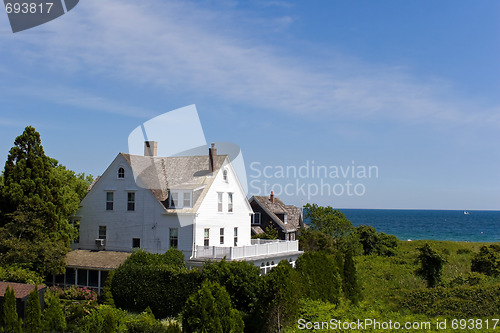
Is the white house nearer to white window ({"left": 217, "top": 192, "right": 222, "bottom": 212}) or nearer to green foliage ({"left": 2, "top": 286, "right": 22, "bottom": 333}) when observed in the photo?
white window ({"left": 217, "top": 192, "right": 222, "bottom": 212})

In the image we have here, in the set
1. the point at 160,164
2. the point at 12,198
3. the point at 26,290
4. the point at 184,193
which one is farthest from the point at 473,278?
the point at 12,198

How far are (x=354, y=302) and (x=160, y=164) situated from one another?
1825 cm

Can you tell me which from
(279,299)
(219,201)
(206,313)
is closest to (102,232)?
(219,201)

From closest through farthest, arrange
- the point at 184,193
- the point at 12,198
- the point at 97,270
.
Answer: the point at 12,198, the point at 97,270, the point at 184,193

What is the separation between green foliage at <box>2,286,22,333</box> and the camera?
22.0m

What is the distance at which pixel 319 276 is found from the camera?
2775cm

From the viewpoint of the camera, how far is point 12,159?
107 ft

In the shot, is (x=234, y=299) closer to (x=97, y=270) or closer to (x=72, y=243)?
(x=97, y=270)

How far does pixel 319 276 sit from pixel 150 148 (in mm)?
19620

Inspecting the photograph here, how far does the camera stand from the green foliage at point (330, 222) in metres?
51.0

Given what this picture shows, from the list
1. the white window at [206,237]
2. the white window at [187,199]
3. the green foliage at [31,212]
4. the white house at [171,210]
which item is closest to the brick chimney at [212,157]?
the white house at [171,210]

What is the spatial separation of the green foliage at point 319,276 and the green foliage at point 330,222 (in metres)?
21.3

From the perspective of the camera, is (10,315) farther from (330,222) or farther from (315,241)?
(330,222)

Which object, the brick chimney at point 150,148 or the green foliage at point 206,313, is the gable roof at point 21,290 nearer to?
the green foliage at point 206,313
